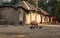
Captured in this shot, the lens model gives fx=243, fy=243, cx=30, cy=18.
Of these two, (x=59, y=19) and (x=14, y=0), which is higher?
(x=14, y=0)

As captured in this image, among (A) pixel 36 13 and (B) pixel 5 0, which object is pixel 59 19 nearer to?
(A) pixel 36 13

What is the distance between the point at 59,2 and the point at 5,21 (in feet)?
82.9

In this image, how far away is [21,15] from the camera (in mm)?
42719

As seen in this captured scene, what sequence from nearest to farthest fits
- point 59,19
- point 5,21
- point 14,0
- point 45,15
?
→ 1. point 5,21
2. point 45,15
3. point 59,19
4. point 14,0

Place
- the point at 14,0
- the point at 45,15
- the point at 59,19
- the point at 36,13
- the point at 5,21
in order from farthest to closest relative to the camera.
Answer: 1. the point at 14,0
2. the point at 59,19
3. the point at 45,15
4. the point at 36,13
5. the point at 5,21

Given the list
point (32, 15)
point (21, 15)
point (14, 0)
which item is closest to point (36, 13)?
point (32, 15)

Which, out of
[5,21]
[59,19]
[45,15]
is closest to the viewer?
[5,21]

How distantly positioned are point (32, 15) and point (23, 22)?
4.62 metres

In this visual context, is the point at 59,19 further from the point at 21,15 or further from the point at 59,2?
the point at 21,15

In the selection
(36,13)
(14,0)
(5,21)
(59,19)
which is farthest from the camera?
(14,0)

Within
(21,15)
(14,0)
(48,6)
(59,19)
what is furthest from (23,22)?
(48,6)

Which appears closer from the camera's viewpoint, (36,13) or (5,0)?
(36,13)

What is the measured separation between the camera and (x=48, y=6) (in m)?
78.5

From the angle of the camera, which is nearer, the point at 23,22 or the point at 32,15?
the point at 23,22
